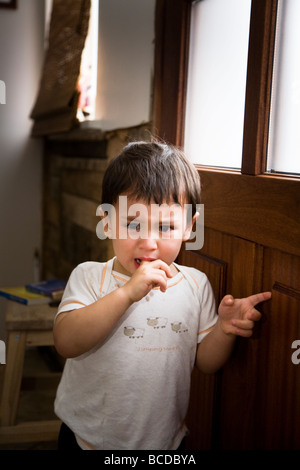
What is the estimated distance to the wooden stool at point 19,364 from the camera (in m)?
1.86

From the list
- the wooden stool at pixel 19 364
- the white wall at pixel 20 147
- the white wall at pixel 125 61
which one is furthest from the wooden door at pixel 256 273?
the white wall at pixel 20 147

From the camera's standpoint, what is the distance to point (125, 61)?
182 centimetres

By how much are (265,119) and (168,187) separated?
249 mm

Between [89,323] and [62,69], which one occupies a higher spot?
[62,69]

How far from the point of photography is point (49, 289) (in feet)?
6.93

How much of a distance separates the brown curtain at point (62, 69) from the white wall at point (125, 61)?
0.87 feet

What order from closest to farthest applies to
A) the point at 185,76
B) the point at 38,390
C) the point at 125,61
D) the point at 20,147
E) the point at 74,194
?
the point at 185,76 < the point at 125,61 < the point at 38,390 < the point at 74,194 < the point at 20,147

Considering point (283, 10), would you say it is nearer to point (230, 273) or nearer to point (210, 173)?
point (210, 173)

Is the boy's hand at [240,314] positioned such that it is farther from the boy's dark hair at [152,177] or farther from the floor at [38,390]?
the floor at [38,390]

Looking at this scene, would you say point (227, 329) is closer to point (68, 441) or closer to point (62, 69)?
point (68, 441)

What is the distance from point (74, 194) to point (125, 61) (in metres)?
0.85

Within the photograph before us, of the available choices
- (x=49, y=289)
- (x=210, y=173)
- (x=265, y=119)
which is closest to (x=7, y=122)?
(x=49, y=289)

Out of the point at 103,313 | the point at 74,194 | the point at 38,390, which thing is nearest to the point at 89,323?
the point at 103,313

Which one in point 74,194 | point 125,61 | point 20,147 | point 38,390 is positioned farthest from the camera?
point 20,147
